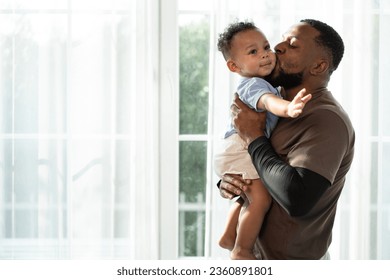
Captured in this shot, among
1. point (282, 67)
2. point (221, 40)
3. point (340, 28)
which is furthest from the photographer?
point (340, 28)

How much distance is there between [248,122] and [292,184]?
0.27 metres

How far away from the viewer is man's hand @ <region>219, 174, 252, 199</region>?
6.14ft

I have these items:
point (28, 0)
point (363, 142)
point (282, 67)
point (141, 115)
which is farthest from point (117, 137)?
point (282, 67)

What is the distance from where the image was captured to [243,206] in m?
1.90

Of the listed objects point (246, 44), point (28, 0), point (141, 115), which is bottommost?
point (141, 115)

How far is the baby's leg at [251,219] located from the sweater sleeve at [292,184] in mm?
139

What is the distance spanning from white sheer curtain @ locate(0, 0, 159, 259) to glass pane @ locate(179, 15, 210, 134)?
0.14 metres

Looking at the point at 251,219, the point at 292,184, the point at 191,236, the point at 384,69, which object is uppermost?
the point at 384,69

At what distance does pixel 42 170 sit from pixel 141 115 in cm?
52

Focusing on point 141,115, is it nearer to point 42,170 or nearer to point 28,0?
point 42,170

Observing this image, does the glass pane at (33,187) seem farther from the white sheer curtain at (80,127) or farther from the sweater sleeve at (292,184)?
the sweater sleeve at (292,184)

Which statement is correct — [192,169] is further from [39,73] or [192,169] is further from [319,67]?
[319,67]

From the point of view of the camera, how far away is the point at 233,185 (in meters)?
1.89

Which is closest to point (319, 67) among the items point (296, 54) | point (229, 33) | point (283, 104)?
point (296, 54)
